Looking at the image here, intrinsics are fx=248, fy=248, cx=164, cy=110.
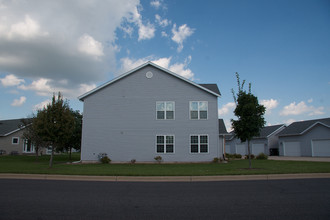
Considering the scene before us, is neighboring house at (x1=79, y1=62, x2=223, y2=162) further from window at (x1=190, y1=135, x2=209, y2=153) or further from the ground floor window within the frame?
the ground floor window

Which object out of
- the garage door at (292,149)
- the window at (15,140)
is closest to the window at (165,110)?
the garage door at (292,149)

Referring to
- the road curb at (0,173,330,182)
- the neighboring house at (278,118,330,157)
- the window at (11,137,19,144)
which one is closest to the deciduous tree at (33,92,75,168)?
the road curb at (0,173,330,182)

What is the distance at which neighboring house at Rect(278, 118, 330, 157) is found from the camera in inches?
1221

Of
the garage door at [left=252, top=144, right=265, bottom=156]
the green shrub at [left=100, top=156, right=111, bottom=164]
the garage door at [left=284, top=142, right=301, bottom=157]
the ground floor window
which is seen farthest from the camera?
the garage door at [left=252, top=144, right=265, bottom=156]

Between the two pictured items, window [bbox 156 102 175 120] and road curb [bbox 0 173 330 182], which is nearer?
road curb [bbox 0 173 330 182]

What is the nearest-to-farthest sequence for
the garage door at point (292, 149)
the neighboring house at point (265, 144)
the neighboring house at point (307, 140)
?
the neighboring house at point (307, 140) → the garage door at point (292, 149) → the neighboring house at point (265, 144)

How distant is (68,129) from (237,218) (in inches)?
531

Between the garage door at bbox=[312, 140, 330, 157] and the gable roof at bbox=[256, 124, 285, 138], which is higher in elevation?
the gable roof at bbox=[256, 124, 285, 138]

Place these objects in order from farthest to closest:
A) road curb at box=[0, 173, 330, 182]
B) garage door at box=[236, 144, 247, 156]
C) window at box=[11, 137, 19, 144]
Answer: garage door at box=[236, 144, 247, 156], window at box=[11, 137, 19, 144], road curb at box=[0, 173, 330, 182]

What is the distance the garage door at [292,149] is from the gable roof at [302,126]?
1430mm

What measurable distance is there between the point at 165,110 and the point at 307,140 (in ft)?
72.4

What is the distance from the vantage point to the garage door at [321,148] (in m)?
30.7

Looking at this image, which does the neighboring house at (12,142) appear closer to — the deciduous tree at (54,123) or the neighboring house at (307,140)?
the deciduous tree at (54,123)

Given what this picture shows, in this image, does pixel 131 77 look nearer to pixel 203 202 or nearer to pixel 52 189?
pixel 52 189
